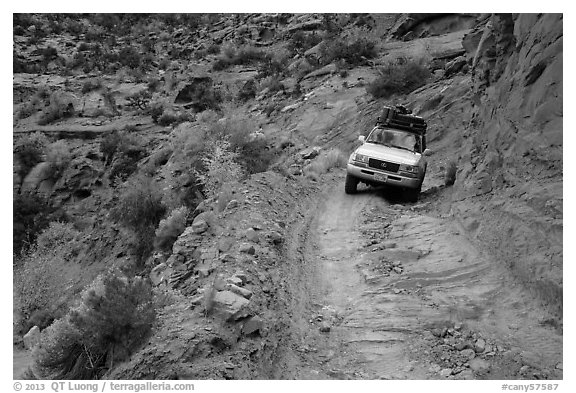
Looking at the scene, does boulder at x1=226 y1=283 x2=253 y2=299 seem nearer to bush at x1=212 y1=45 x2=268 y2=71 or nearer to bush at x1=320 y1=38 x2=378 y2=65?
bush at x1=320 y1=38 x2=378 y2=65

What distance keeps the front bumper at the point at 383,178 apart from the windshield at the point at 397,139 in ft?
3.73

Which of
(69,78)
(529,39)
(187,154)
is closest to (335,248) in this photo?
(529,39)

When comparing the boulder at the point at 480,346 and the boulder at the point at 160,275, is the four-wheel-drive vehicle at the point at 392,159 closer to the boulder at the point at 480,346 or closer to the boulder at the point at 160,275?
the boulder at the point at 160,275

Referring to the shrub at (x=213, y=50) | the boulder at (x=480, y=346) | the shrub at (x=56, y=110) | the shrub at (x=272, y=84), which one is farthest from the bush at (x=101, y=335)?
the shrub at (x=213, y=50)

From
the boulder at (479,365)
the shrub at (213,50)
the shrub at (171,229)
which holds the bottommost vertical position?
the shrub at (213,50)

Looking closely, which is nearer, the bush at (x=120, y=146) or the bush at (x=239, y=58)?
the bush at (x=120, y=146)

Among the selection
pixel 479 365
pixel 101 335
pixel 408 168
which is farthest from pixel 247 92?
pixel 479 365

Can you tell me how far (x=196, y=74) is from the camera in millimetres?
35531

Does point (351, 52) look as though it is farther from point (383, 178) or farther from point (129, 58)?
point (129, 58)

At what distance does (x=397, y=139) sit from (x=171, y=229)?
20.2 feet

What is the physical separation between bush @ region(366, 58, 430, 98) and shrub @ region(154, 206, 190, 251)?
1168 cm

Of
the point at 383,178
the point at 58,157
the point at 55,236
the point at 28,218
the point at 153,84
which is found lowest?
the point at 28,218

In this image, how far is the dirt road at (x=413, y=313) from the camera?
18.8 feet

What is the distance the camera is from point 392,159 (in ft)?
39.3
